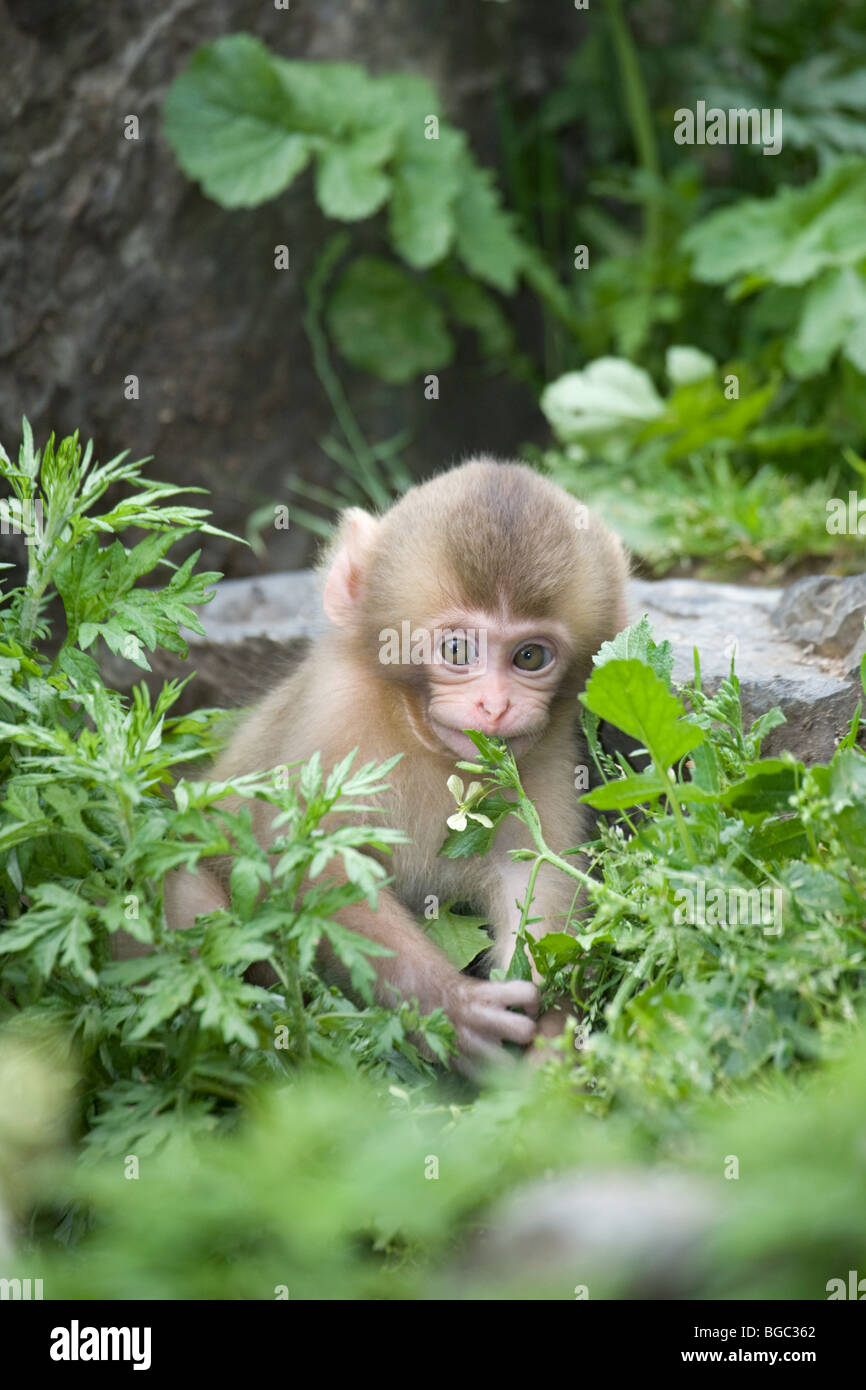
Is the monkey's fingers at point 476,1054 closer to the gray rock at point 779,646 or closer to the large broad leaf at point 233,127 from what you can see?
the gray rock at point 779,646

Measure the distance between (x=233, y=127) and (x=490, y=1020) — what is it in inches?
184

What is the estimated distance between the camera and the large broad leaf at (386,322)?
743 centimetres

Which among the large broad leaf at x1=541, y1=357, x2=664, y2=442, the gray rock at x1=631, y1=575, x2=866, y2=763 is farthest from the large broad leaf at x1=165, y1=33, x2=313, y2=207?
the gray rock at x1=631, y1=575, x2=866, y2=763

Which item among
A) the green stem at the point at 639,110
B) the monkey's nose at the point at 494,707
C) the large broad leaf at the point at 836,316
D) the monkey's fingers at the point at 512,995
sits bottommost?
the monkey's fingers at the point at 512,995

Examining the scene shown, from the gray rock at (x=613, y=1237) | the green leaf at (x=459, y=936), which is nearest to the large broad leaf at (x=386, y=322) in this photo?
the green leaf at (x=459, y=936)

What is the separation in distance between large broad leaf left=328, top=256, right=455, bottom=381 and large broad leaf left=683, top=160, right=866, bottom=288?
1449 mm

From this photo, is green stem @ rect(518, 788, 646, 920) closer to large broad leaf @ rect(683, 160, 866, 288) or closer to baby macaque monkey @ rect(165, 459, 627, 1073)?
baby macaque monkey @ rect(165, 459, 627, 1073)

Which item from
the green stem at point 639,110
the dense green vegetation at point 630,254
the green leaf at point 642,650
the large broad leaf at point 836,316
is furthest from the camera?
the green stem at point 639,110

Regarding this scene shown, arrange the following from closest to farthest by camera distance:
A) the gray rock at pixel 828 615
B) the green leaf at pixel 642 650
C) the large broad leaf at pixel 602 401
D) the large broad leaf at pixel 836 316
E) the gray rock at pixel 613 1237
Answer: the gray rock at pixel 613 1237
the green leaf at pixel 642 650
the gray rock at pixel 828 615
the large broad leaf at pixel 836 316
the large broad leaf at pixel 602 401

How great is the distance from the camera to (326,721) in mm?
4301

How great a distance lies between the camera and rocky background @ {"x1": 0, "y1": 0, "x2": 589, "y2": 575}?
586 centimetres

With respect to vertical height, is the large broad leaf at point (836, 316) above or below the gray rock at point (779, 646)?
above
